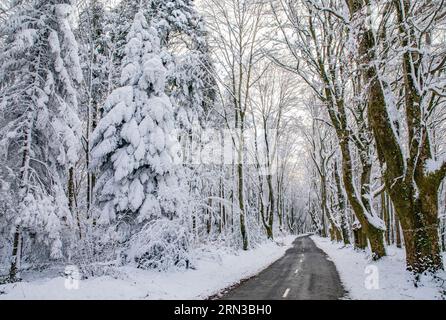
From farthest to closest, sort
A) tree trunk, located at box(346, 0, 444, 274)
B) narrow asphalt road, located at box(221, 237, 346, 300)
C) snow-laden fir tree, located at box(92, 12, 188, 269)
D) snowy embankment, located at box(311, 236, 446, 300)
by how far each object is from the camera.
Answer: snow-laden fir tree, located at box(92, 12, 188, 269) < narrow asphalt road, located at box(221, 237, 346, 300) < tree trunk, located at box(346, 0, 444, 274) < snowy embankment, located at box(311, 236, 446, 300)

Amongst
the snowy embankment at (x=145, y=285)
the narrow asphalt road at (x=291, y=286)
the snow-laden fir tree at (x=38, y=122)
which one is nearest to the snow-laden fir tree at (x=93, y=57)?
the snow-laden fir tree at (x=38, y=122)

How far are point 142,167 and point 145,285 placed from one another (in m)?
4.87

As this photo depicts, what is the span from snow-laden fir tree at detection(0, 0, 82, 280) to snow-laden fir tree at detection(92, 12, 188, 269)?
1650 mm

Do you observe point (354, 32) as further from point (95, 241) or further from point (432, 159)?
point (95, 241)

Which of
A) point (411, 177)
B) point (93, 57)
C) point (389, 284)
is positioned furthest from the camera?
point (93, 57)

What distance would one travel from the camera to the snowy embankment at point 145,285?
909 centimetres

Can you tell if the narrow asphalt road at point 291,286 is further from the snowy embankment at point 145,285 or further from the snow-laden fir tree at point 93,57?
the snow-laden fir tree at point 93,57

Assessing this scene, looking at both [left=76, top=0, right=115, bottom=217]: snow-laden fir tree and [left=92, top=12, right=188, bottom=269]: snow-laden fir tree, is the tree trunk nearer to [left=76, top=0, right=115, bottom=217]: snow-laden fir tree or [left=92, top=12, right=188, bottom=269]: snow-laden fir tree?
[left=92, top=12, right=188, bottom=269]: snow-laden fir tree

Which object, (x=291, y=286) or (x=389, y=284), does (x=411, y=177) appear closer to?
(x=389, y=284)

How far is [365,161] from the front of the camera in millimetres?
17391

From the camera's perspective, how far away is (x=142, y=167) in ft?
46.0

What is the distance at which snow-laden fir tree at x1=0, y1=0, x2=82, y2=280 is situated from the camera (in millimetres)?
12578

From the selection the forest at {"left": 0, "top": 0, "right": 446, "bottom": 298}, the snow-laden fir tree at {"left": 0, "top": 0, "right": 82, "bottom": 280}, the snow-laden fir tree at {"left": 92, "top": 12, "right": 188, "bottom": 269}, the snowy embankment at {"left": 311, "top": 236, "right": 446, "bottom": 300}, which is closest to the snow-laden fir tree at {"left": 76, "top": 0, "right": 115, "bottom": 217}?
the forest at {"left": 0, "top": 0, "right": 446, "bottom": 298}

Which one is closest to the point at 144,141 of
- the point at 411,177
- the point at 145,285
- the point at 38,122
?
the point at 38,122
